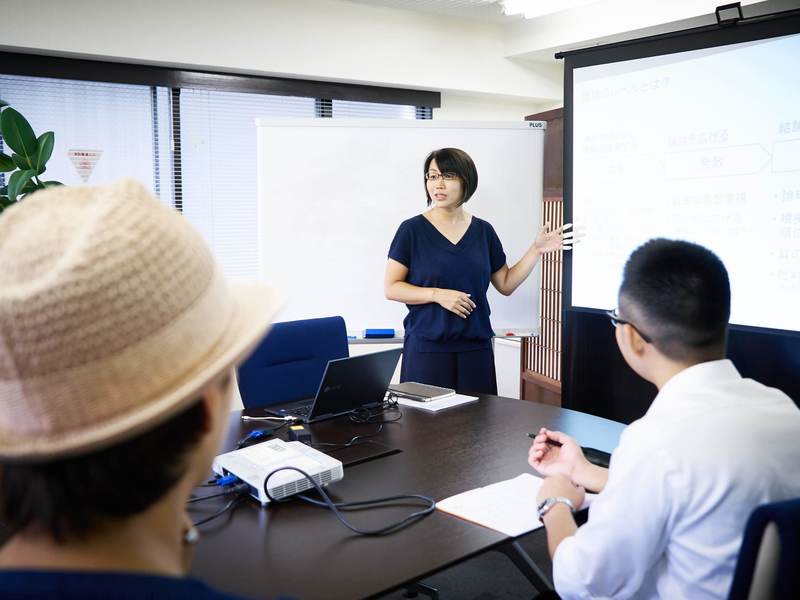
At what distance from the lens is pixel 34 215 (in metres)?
0.66

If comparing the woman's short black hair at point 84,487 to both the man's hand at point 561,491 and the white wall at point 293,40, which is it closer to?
the man's hand at point 561,491

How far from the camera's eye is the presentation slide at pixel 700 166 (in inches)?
98.1

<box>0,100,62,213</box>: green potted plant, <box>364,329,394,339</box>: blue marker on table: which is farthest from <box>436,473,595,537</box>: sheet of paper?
<box>0,100,62,213</box>: green potted plant

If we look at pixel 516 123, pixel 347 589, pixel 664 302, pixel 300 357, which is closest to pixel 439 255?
pixel 300 357

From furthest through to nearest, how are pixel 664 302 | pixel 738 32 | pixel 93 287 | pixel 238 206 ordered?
1. pixel 238 206
2. pixel 738 32
3. pixel 664 302
4. pixel 93 287

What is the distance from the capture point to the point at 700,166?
2740mm

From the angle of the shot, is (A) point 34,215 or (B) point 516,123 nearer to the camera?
(A) point 34,215

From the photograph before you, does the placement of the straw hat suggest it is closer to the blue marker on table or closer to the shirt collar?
the shirt collar

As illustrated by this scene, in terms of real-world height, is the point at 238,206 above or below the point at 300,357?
above

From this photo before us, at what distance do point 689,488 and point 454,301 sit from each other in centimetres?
182

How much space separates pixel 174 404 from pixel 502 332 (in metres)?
3.32

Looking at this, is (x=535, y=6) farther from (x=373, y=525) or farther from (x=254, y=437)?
(x=373, y=525)

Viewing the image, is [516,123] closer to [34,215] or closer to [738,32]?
[738,32]

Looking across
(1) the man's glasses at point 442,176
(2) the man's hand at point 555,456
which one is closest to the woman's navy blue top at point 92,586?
(2) the man's hand at point 555,456
